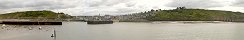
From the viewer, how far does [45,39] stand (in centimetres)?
6631

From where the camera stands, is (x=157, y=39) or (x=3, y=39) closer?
(x=3, y=39)

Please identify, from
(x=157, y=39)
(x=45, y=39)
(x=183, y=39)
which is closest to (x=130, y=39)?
(x=157, y=39)

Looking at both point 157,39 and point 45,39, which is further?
point 157,39

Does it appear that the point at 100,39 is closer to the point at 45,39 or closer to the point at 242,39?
the point at 45,39

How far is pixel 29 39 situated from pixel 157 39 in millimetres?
21611

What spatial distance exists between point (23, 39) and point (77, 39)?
9061 millimetres

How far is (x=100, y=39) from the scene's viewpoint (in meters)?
70.9

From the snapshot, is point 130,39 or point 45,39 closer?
point 45,39

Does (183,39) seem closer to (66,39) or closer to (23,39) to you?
(66,39)

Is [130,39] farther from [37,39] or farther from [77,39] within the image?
[37,39]

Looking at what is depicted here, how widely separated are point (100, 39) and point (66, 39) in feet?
18.9

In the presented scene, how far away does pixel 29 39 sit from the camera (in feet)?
219

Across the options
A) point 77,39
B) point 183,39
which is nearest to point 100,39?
point 77,39

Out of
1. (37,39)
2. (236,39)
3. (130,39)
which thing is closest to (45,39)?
(37,39)
